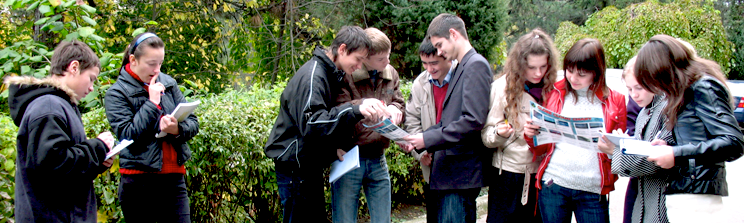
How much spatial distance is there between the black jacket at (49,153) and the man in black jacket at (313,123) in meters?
1.00

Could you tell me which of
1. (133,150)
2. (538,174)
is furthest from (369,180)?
(133,150)

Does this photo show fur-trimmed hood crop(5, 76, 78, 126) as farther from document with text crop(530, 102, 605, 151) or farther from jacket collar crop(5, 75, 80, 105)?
document with text crop(530, 102, 605, 151)

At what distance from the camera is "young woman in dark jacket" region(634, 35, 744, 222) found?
2.23 metres

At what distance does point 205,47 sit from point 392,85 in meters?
7.09

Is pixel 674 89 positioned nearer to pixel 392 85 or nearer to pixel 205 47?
pixel 392 85

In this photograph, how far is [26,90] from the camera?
8.04ft

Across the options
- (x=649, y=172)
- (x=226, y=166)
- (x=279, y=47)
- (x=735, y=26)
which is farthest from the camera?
(x=735, y=26)

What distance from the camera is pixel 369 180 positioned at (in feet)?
11.3

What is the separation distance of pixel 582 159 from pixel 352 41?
1492 millimetres

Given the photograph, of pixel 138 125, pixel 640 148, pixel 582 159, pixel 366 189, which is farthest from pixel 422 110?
pixel 138 125

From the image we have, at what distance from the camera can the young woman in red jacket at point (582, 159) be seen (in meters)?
2.83

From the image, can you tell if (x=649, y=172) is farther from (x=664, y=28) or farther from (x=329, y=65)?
(x=664, y=28)

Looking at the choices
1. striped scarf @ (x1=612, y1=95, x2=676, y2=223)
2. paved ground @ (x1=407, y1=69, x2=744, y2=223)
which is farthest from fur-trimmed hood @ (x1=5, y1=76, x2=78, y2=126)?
paved ground @ (x1=407, y1=69, x2=744, y2=223)

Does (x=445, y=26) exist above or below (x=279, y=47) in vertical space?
below
